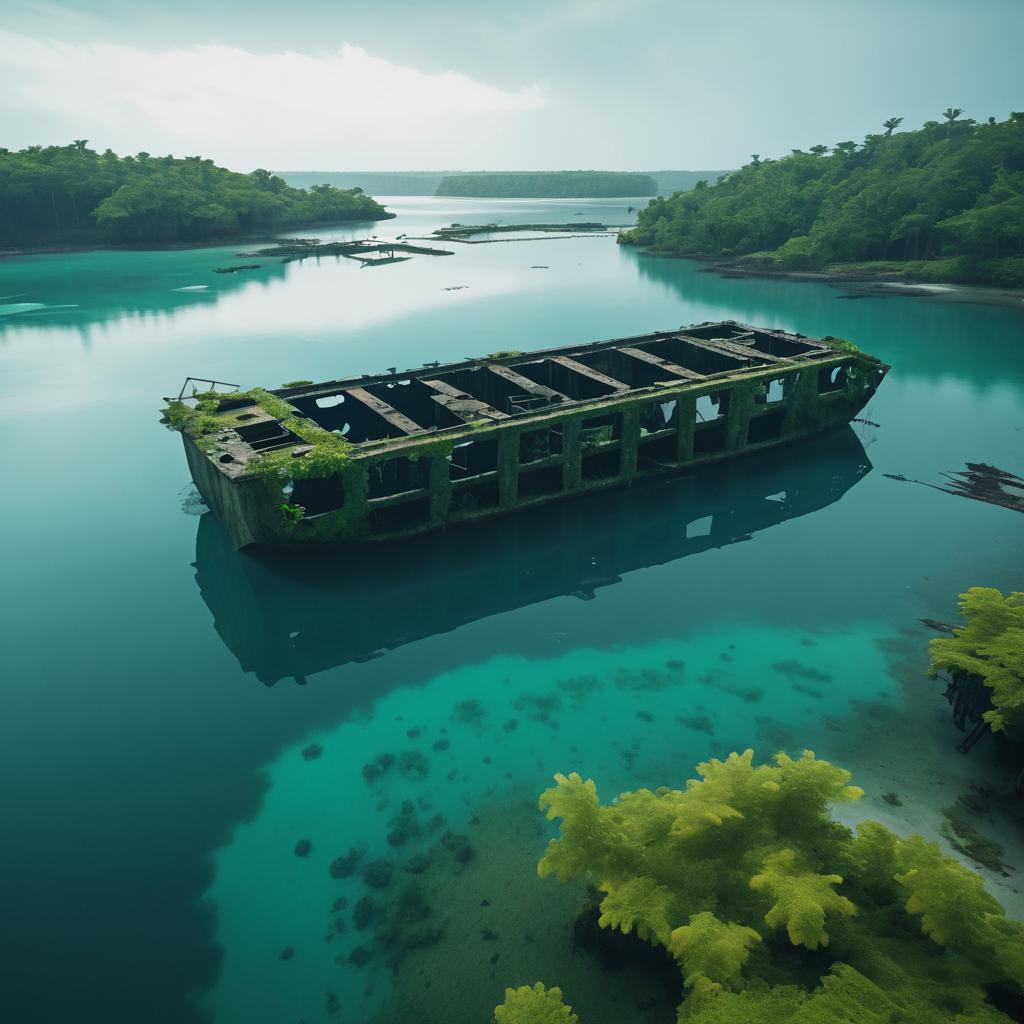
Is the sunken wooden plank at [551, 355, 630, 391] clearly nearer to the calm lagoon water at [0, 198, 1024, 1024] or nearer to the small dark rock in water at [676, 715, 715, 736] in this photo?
the calm lagoon water at [0, 198, 1024, 1024]

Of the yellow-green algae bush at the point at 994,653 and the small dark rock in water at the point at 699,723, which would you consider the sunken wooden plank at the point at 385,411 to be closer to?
the small dark rock in water at the point at 699,723

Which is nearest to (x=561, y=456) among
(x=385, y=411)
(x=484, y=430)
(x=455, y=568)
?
(x=484, y=430)

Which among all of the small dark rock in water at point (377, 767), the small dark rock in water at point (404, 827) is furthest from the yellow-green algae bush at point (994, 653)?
the small dark rock in water at point (377, 767)

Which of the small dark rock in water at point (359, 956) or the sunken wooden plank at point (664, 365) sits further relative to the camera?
the sunken wooden plank at point (664, 365)

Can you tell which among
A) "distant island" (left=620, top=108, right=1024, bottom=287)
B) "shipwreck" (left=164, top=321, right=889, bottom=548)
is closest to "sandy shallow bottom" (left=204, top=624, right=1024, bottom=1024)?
"shipwreck" (left=164, top=321, right=889, bottom=548)

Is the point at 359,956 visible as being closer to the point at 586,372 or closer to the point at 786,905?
the point at 786,905

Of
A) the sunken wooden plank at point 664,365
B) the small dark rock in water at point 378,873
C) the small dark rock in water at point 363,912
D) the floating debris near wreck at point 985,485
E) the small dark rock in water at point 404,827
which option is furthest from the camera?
the sunken wooden plank at point 664,365
